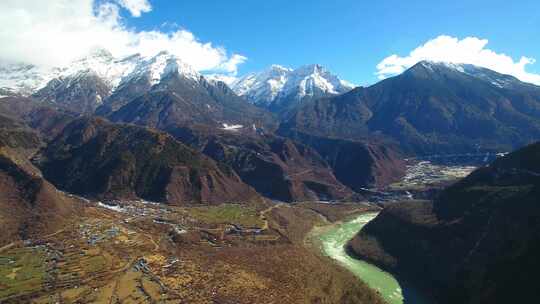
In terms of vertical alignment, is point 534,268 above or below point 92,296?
above

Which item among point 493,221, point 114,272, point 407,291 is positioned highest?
point 493,221

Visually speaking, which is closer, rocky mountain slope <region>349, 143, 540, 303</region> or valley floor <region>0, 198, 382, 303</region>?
rocky mountain slope <region>349, 143, 540, 303</region>

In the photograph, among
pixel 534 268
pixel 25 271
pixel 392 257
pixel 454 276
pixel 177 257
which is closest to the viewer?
pixel 534 268

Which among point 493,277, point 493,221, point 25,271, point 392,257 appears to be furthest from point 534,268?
point 25,271

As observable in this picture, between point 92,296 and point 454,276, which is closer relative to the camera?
point 92,296

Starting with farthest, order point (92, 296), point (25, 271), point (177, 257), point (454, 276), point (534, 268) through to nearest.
A: point (177, 257)
point (454, 276)
point (25, 271)
point (92, 296)
point (534, 268)

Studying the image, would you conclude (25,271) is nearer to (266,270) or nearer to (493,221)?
(266,270)

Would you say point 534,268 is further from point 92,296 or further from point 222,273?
point 92,296

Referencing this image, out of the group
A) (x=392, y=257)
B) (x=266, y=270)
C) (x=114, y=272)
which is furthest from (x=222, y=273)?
(x=392, y=257)

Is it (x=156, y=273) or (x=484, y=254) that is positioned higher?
(x=484, y=254)

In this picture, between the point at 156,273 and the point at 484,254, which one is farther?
the point at 484,254

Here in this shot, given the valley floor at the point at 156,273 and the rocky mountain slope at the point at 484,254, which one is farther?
the valley floor at the point at 156,273
